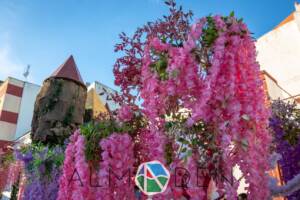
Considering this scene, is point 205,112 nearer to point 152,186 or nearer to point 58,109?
point 152,186

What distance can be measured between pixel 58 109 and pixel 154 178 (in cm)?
524

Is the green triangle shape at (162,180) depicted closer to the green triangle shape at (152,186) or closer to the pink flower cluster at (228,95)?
the green triangle shape at (152,186)

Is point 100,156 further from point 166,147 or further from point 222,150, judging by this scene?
point 222,150

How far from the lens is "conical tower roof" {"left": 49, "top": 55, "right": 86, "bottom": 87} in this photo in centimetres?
792

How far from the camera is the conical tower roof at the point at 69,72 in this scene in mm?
7923

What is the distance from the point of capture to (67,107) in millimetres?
7281

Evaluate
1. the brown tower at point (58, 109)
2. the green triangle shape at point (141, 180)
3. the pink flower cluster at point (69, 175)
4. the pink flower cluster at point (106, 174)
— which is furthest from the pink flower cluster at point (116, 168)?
the brown tower at point (58, 109)

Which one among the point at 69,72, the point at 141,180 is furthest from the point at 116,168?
the point at 69,72

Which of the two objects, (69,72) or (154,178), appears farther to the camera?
(69,72)

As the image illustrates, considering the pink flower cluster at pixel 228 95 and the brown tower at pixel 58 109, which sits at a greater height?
the brown tower at pixel 58 109

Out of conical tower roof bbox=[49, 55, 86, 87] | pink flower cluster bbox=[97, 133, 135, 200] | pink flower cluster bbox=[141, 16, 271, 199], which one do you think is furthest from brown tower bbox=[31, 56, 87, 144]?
pink flower cluster bbox=[141, 16, 271, 199]

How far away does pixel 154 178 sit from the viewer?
2475 mm

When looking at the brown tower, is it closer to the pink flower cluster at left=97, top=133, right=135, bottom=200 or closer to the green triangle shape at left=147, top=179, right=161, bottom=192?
the pink flower cluster at left=97, top=133, right=135, bottom=200

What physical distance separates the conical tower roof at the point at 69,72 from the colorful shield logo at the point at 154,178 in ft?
18.9
